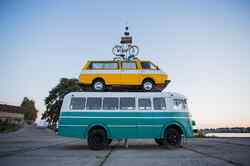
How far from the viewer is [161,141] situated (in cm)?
1316

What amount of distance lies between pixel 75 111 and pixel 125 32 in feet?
21.5

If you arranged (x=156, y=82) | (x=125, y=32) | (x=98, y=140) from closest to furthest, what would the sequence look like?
(x=98, y=140) < (x=156, y=82) < (x=125, y=32)

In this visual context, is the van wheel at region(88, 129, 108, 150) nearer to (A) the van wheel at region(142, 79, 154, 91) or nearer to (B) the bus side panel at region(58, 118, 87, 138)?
(B) the bus side panel at region(58, 118, 87, 138)

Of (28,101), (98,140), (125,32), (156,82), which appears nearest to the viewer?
(98,140)

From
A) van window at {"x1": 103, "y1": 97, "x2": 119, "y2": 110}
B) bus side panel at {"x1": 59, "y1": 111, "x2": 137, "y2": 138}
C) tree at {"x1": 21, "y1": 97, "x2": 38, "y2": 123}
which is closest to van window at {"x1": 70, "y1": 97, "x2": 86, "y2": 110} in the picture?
bus side panel at {"x1": 59, "y1": 111, "x2": 137, "y2": 138}

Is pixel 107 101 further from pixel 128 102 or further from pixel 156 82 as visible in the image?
pixel 156 82

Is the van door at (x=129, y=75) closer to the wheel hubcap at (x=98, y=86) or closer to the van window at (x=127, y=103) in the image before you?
the wheel hubcap at (x=98, y=86)

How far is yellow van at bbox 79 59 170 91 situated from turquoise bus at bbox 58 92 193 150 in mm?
1117

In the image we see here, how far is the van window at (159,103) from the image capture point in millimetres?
11570

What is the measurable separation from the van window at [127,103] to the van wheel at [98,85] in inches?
60.9

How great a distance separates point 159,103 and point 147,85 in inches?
55.0

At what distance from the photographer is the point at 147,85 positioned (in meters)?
12.7

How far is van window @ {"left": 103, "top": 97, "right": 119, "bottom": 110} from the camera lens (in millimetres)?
11500

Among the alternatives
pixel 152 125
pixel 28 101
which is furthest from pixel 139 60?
pixel 28 101
